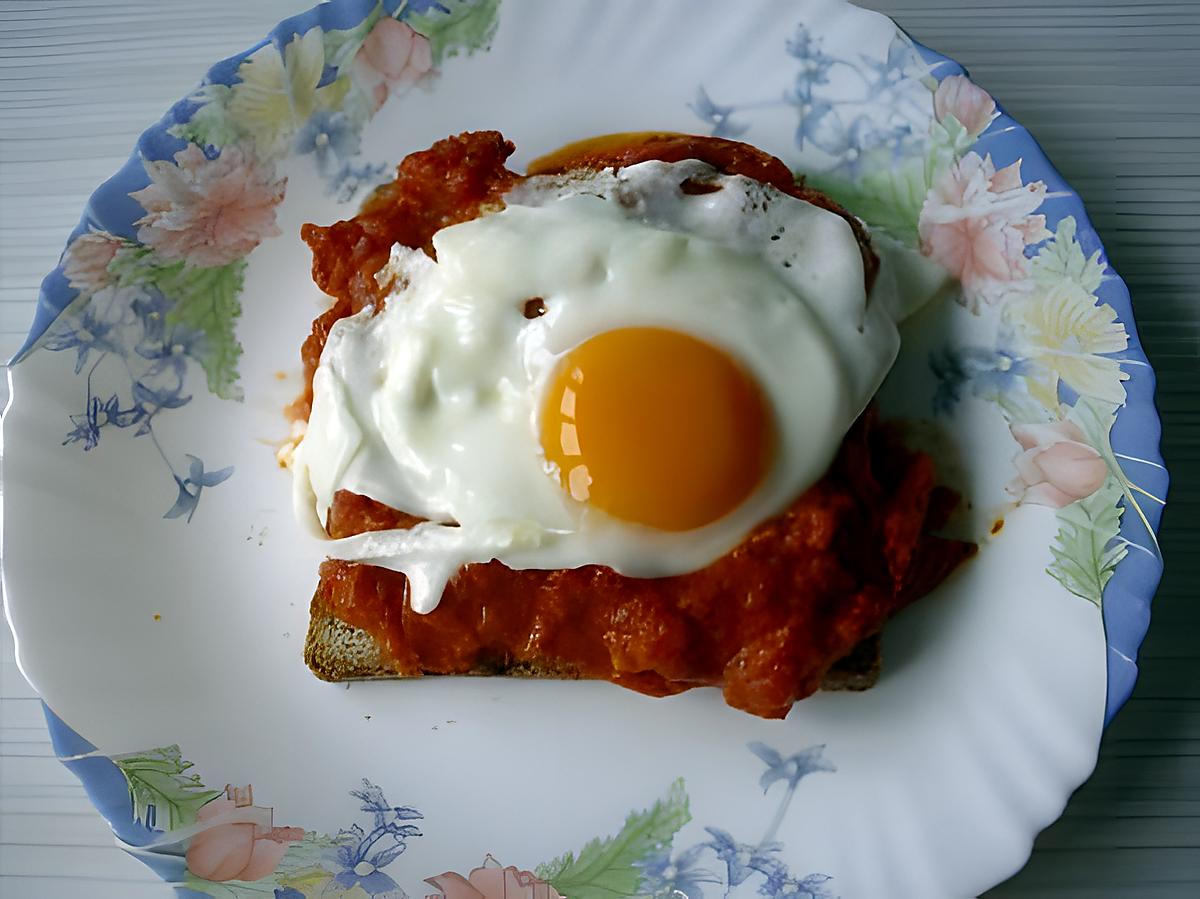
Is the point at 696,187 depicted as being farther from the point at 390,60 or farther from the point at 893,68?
the point at 390,60

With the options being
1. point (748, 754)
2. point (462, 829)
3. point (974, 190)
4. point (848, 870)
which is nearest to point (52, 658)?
point (462, 829)

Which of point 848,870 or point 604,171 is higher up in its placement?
point 604,171

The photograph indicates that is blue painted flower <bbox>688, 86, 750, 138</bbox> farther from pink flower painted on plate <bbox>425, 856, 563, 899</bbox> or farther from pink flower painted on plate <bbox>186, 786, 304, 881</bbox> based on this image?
pink flower painted on plate <bbox>186, 786, 304, 881</bbox>

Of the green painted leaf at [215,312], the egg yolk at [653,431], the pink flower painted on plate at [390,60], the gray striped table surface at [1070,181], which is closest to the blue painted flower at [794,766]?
the gray striped table surface at [1070,181]

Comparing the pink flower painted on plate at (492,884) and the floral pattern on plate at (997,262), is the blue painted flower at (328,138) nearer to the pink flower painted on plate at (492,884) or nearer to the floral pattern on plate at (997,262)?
the floral pattern on plate at (997,262)

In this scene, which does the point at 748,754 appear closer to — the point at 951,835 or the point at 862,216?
the point at 951,835

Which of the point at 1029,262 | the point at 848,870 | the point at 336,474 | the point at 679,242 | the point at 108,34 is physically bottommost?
the point at 848,870
